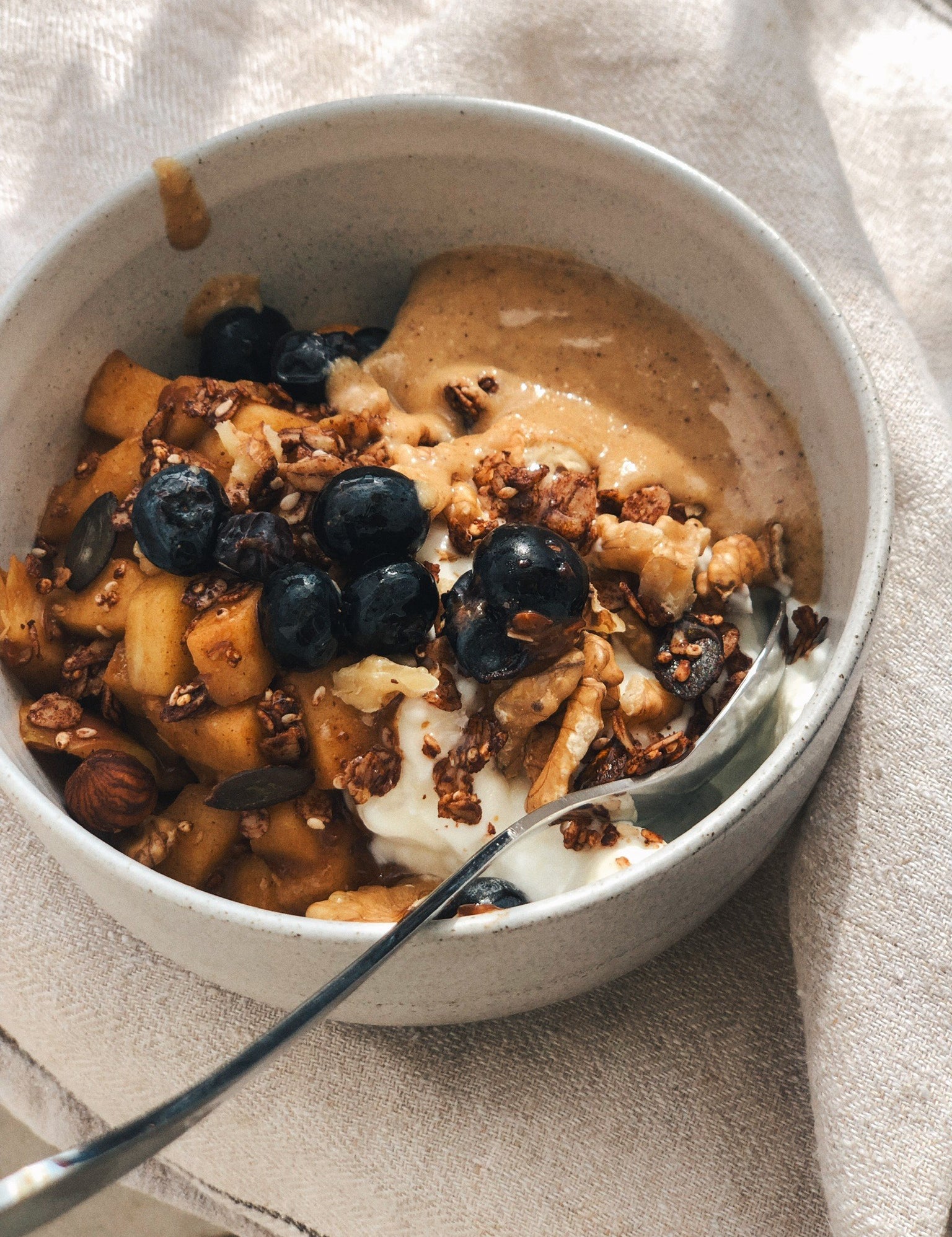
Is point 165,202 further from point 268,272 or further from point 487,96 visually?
point 487,96

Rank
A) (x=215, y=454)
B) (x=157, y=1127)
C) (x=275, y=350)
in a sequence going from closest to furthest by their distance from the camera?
1. (x=157, y=1127)
2. (x=215, y=454)
3. (x=275, y=350)

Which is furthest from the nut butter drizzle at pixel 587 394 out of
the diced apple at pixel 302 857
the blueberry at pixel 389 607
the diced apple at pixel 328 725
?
the diced apple at pixel 302 857

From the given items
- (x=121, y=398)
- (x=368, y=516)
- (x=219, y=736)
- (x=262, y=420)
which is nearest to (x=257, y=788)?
(x=219, y=736)

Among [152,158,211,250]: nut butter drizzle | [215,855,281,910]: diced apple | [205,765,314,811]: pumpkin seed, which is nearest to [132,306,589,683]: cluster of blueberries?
[205,765,314,811]: pumpkin seed

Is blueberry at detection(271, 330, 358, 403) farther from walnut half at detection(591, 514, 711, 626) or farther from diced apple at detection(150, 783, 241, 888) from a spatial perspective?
diced apple at detection(150, 783, 241, 888)

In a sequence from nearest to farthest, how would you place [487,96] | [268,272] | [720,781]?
[720,781], [268,272], [487,96]

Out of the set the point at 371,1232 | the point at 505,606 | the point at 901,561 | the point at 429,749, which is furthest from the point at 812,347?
the point at 371,1232

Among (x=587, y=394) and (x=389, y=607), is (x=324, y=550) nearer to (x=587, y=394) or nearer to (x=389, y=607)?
(x=389, y=607)
